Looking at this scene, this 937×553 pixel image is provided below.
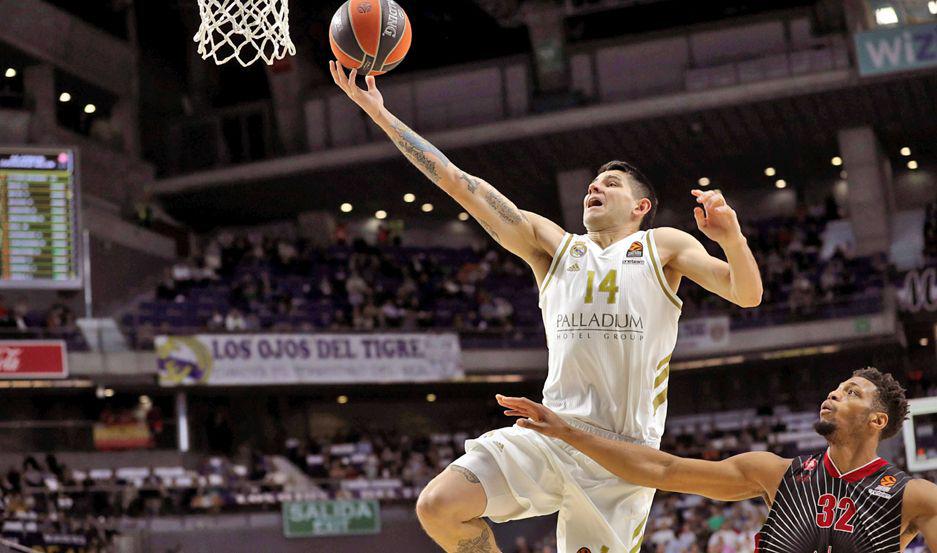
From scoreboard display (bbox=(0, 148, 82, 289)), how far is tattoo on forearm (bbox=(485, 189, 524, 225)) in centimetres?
1810

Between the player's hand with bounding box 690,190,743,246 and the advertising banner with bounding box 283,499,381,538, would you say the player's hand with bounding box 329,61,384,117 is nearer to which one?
the player's hand with bounding box 690,190,743,246

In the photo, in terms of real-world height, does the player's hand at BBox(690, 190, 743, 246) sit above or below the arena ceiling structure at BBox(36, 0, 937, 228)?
below

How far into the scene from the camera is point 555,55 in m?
29.5

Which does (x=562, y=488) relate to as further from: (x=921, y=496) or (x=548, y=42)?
(x=548, y=42)

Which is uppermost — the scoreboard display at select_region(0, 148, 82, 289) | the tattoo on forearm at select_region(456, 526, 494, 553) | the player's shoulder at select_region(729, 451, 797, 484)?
the scoreboard display at select_region(0, 148, 82, 289)

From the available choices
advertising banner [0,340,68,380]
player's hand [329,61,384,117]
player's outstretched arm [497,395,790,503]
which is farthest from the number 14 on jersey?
advertising banner [0,340,68,380]

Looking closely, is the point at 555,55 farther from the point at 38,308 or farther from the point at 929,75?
the point at 38,308

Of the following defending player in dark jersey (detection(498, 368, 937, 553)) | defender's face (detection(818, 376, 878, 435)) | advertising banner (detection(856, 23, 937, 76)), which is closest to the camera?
defending player in dark jersey (detection(498, 368, 937, 553))

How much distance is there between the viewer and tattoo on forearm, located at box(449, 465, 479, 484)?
221 inches

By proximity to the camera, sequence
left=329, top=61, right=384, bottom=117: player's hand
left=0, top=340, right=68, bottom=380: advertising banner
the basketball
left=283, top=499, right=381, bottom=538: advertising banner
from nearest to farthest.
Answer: left=329, top=61, right=384, bottom=117: player's hand → the basketball → left=283, top=499, right=381, bottom=538: advertising banner → left=0, top=340, right=68, bottom=380: advertising banner

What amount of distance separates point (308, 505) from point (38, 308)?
27.6 feet

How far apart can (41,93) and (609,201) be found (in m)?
25.6

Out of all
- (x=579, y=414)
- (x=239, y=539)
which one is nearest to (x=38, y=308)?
(x=239, y=539)

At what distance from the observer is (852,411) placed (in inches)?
217
